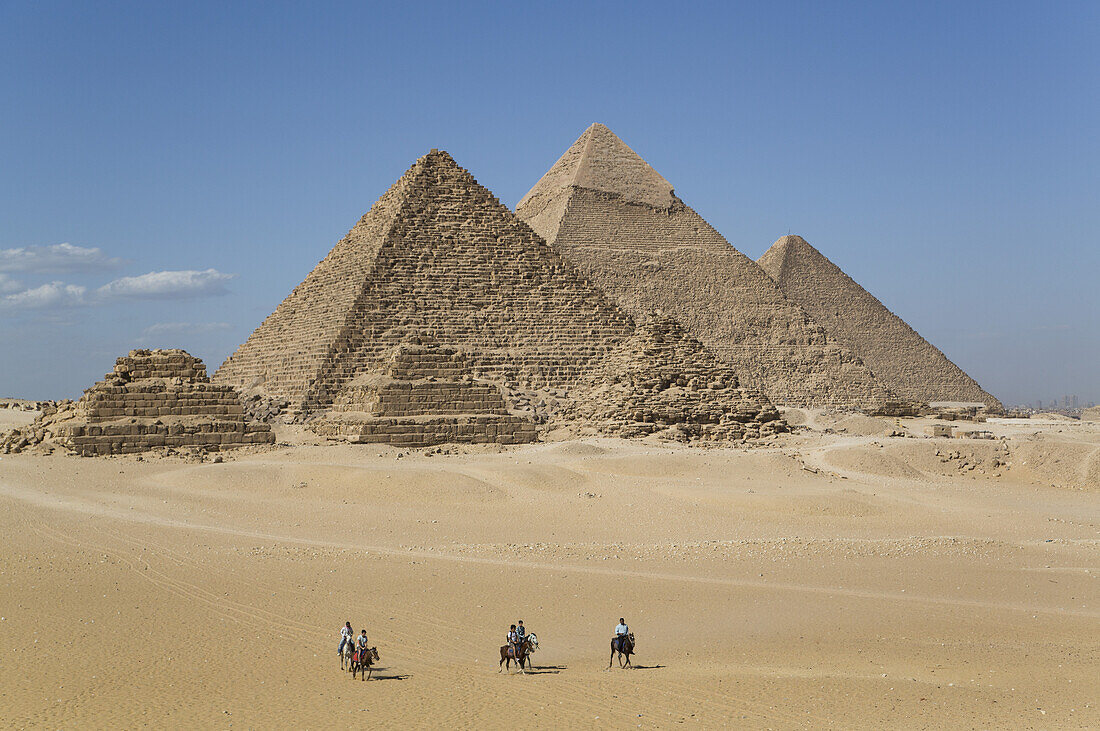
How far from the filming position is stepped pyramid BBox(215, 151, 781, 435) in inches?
1423

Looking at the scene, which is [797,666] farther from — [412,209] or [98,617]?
[412,209]

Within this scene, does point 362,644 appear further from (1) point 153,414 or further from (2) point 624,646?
(1) point 153,414

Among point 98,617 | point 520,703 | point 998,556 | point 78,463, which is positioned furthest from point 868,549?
point 78,463

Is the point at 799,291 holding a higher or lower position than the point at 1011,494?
higher

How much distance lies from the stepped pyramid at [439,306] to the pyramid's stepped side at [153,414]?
11.0 m

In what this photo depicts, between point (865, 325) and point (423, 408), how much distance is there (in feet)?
197

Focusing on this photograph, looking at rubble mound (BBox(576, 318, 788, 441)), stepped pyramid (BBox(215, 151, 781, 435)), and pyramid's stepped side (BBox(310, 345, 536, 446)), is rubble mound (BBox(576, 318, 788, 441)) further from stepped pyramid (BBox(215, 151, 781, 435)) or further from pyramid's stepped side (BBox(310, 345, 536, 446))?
pyramid's stepped side (BBox(310, 345, 536, 446))

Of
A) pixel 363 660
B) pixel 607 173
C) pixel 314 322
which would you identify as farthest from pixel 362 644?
pixel 607 173

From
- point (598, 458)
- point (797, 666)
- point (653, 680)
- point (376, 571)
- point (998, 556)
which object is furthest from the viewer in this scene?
point (598, 458)

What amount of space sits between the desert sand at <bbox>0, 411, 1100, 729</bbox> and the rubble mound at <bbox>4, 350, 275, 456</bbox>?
104cm

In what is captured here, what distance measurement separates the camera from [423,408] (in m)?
24.0

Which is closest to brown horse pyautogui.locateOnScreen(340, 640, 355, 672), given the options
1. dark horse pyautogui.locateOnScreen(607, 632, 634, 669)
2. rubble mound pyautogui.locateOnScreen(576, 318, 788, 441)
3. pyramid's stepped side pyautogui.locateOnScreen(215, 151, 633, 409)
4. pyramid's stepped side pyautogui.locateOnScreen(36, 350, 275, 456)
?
dark horse pyautogui.locateOnScreen(607, 632, 634, 669)

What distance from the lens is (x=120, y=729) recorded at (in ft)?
22.2

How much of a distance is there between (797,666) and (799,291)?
70669mm
